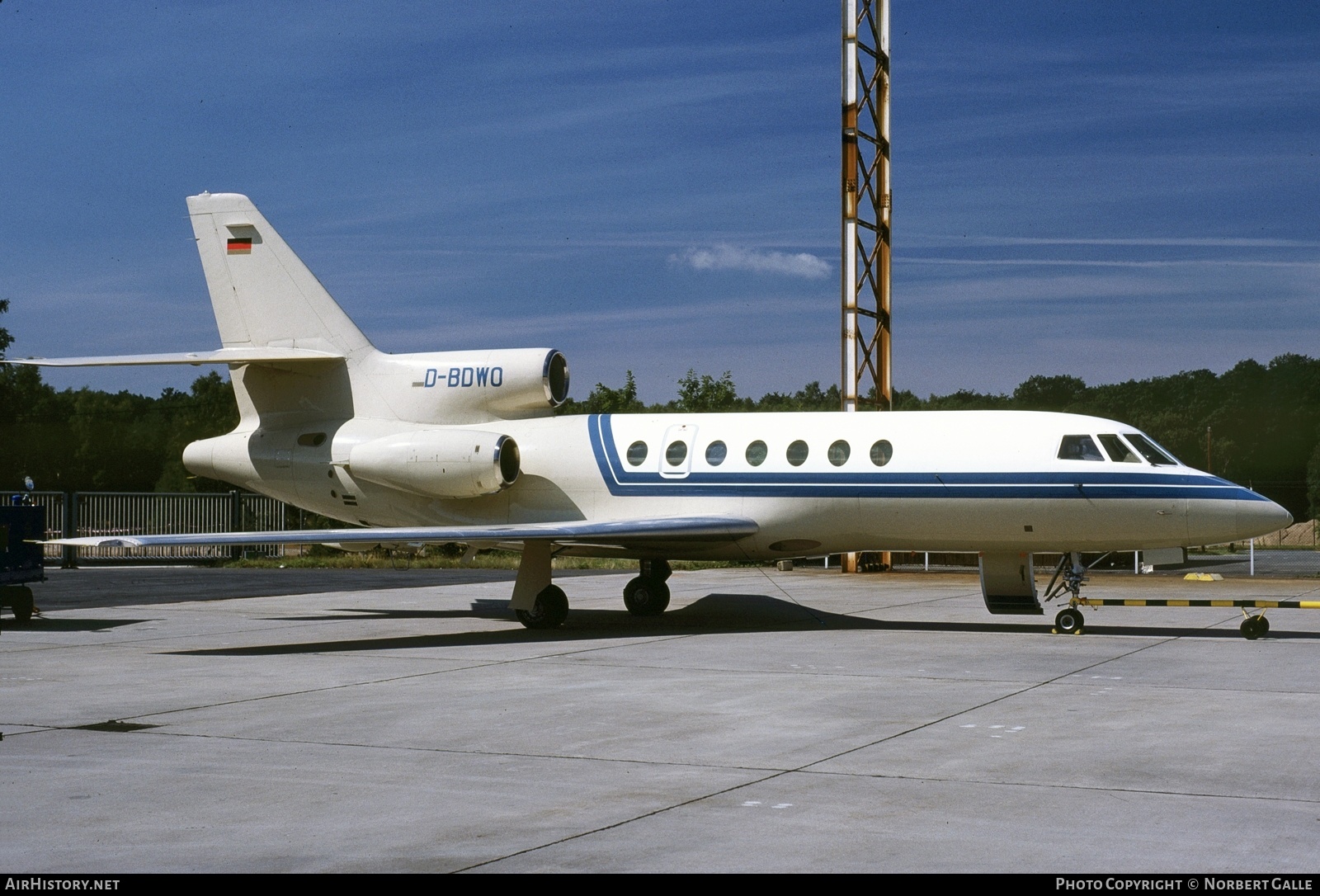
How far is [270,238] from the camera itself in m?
22.1

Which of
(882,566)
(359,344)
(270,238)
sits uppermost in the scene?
(270,238)

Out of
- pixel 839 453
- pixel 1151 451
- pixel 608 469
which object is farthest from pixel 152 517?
pixel 1151 451

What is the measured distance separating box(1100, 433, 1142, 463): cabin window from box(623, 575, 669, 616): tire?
756cm

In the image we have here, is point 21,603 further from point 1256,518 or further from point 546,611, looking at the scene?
point 1256,518

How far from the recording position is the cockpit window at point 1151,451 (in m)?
17.3

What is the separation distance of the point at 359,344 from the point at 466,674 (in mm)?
9650

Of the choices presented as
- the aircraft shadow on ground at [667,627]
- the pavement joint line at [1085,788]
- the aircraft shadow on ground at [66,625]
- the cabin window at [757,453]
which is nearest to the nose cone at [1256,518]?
the aircraft shadow on ground at [667,627]

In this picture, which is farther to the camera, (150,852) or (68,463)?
(68,463)

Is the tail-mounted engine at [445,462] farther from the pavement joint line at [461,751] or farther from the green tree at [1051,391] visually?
the green tree at [1051,391]

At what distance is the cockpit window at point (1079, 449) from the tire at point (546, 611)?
736 centimetres

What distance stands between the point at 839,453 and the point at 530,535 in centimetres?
456

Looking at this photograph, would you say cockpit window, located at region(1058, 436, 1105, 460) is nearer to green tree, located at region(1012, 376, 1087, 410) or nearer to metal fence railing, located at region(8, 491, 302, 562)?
metal fence railing, located at region(8, 491, 302, 562)
